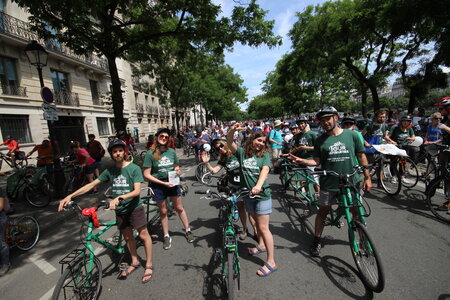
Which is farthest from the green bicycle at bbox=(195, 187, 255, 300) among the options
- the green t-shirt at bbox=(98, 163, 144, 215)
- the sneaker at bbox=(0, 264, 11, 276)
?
the sneaker at bbox=(0, 264, 11, 276)

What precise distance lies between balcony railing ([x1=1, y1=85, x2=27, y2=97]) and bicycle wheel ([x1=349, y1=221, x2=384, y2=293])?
17.7 m

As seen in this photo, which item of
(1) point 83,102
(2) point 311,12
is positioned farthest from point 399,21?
(1) point 83,102

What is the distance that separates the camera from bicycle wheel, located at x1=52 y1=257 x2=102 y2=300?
84.4 inches

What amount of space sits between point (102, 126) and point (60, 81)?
526 cm

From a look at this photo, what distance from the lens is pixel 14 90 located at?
1241 cm

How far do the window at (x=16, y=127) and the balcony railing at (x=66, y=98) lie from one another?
2.79 meters

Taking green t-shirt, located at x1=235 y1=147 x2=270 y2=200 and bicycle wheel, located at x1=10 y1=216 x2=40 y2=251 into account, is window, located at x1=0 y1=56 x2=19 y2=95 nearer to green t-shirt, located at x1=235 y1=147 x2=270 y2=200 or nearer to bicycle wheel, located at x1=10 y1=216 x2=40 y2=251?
bicycle wheel, located at x1=10 y1=216 x2=40 y2=251

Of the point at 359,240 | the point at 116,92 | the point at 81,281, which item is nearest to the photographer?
the point at 81,281

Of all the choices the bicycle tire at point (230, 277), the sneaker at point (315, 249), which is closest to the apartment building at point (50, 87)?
the bicycle tire at point (230, 277)

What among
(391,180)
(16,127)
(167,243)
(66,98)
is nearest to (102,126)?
(66,98)

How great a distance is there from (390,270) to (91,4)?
8541mm

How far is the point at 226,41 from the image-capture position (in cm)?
829

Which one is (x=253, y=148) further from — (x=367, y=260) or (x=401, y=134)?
(x=401, y=134)

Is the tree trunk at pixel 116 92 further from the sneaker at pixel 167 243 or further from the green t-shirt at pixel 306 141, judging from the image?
the green t-shirt at pixel 306 141
